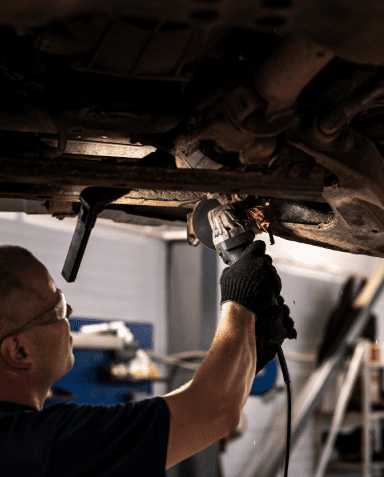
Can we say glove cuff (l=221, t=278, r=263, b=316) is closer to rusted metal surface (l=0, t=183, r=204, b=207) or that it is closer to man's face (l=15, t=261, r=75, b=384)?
rusted metal surface (l=0, t=183, r=204, b=207)

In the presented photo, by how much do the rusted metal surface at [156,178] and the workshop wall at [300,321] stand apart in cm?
467

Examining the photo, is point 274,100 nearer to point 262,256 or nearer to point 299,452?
point 262,256

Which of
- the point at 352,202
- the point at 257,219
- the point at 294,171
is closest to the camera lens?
the point at 294,171

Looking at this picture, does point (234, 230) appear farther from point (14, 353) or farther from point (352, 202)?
point (14, 353)

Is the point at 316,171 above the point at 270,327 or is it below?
above

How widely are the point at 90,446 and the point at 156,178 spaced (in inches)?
23.1

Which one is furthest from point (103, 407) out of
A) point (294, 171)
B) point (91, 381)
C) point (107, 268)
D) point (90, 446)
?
point (107, 268)

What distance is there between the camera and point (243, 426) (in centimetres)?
511

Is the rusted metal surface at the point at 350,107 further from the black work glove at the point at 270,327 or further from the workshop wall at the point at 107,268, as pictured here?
the workshop wall at the point at 107,268

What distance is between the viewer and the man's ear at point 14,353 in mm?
1359

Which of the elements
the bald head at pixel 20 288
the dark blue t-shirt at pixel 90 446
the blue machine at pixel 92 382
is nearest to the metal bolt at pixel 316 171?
the dark blue t-shirt at pixel 90 446

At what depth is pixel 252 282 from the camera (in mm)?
1351

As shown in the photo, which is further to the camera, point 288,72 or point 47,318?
point 47,318

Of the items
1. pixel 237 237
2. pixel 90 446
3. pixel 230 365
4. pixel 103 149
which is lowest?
pixel 90 446
